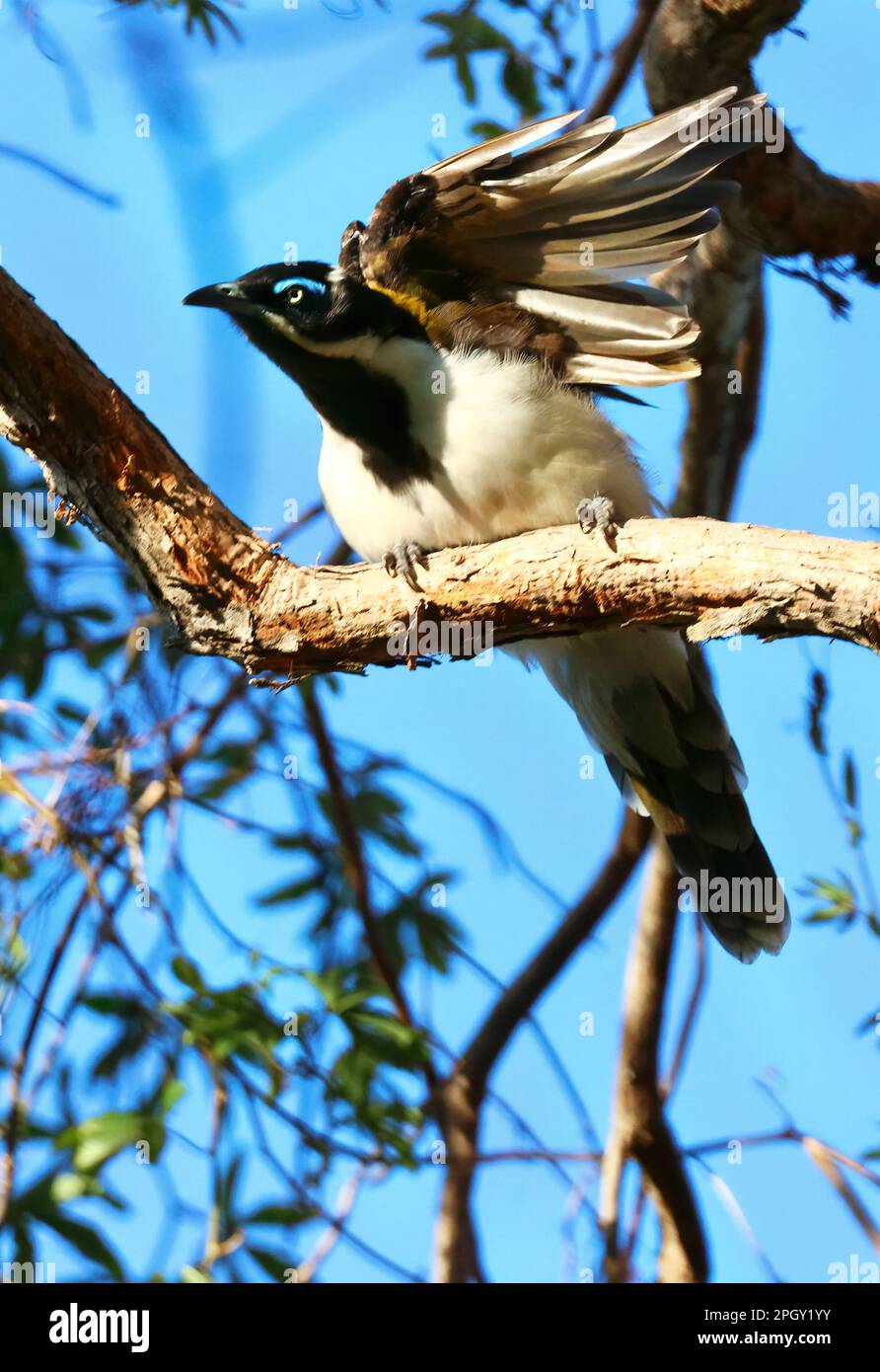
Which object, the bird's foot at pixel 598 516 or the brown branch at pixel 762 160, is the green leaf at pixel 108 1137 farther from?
the brown branch at pixel 762 160

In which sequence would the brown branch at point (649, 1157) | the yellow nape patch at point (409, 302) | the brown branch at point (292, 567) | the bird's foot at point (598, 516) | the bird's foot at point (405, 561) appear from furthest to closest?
1. the brown branch at point (649, 1157)
2. the yellow nape patch at point (409, 302)
3. the bird's foot at point (405, 561)
4. the bird's foot at point (598, 516)
5. the brown branch at point (292, 567)

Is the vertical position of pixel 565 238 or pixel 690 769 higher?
pixel 565 238

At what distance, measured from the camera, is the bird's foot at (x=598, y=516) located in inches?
106

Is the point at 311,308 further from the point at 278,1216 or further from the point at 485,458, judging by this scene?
the point at 278,1216

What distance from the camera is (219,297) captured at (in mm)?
3408

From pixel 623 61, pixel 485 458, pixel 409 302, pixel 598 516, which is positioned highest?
pixel 623 61

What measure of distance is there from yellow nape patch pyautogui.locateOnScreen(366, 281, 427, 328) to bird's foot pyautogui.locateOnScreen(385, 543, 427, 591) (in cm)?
74

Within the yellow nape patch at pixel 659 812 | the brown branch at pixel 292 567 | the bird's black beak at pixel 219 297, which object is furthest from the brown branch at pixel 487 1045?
the bird's black beak at pixel 219 297

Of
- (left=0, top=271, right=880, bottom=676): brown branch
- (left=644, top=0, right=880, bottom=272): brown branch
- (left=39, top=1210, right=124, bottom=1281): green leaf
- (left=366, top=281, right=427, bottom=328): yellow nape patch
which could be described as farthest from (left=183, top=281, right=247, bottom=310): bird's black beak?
(left=39, top=1210, right=124, bottom=1281): green leaf

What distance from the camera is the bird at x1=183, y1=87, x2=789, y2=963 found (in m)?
3.21

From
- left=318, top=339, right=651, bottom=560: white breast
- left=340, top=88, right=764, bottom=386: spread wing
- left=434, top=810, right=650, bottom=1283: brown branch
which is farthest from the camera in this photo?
left=434, top=810, right=650, bottom=1283: brown branch

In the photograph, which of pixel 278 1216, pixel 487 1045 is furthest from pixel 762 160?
pixel 278 1216

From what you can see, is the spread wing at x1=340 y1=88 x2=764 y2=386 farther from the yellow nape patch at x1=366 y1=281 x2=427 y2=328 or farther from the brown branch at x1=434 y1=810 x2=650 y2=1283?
the brown branch at x1=434 y1=810 x2=650 y2=1283

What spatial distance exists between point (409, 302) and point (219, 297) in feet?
1.57
